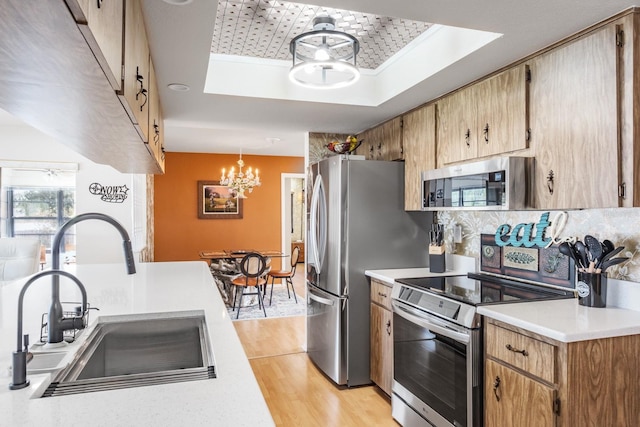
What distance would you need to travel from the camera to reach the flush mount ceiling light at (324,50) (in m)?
2.21

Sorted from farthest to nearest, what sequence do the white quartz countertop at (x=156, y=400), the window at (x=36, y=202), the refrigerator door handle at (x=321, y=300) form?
the window at (x=36, y=202), the refrigerator door handle at (x=321, y=300), the white quartz countertop at (x=156, y=400)

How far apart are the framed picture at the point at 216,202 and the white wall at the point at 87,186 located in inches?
89.1

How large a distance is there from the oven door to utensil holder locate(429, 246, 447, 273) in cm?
54

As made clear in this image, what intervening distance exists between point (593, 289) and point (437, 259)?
1.22 meters

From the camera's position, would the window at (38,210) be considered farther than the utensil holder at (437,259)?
Yes

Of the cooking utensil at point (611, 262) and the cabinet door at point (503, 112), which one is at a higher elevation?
the cabinet door at point (503, 112)

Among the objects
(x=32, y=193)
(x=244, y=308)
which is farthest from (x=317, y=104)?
(x=32, y=193)

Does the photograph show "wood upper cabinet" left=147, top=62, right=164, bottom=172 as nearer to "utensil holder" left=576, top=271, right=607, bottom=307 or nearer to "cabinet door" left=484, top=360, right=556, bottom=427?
"cabinet door" left=484, top=360, right=556, bottom=427

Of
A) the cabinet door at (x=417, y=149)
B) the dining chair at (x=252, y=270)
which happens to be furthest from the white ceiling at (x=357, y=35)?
the dining chair at (x=252, y=270)

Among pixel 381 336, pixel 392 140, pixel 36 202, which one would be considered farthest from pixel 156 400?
pixel 36 202

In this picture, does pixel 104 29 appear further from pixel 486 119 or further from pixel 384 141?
pixel 384 141

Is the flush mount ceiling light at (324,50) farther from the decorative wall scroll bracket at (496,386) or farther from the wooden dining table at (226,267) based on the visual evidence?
the wooden dining table at (226,267)

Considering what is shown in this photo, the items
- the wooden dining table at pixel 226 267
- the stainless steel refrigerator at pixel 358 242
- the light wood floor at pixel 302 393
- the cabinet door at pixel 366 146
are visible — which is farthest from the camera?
the wooden dining table at pixel 226 267

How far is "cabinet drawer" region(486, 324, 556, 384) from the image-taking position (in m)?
1.66
